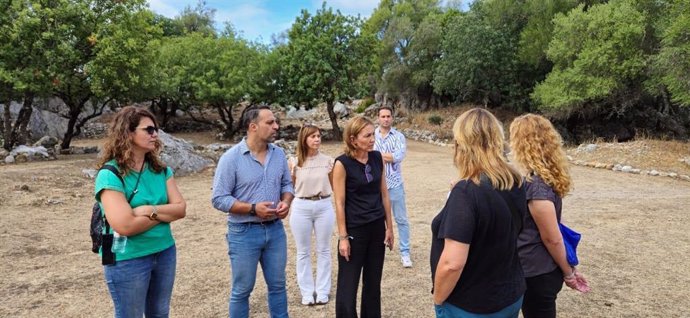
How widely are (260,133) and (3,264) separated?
164 inches

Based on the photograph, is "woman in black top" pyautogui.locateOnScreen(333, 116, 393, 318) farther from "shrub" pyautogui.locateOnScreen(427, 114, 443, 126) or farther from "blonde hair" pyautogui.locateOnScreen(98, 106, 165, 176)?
"shrub" pyautogui.locateOnScreen(427, 114, 443, 126)

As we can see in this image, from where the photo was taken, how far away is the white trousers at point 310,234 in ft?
11.8

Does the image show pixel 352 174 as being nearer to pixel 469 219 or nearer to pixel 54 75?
pixel 469 219

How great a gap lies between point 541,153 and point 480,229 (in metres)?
0.76

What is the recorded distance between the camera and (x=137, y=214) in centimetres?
229

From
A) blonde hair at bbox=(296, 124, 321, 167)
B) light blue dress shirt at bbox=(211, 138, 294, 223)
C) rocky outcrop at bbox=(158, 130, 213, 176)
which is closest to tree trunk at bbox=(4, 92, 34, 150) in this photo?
rocky outcrop at bbox=(158, 130, 213, 176)

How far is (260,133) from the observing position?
9.80 feet

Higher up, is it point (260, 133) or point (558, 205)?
point (260, 133)

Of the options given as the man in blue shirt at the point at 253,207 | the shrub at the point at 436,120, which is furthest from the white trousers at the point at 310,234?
the shrub at the point at 436,120

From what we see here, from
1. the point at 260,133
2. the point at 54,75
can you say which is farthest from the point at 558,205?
the point at 54,75

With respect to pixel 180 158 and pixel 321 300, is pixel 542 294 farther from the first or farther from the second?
pixel 180 158

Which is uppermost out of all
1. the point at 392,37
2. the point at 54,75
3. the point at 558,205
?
the point at 392,37

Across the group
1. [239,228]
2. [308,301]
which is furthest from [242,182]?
[308,301]

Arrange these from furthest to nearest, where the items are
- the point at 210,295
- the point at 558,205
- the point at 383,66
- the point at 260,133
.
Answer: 1. the point at 383,66
2. the point at 210,295
3. the point at 260,133
4. the point at 558,205
